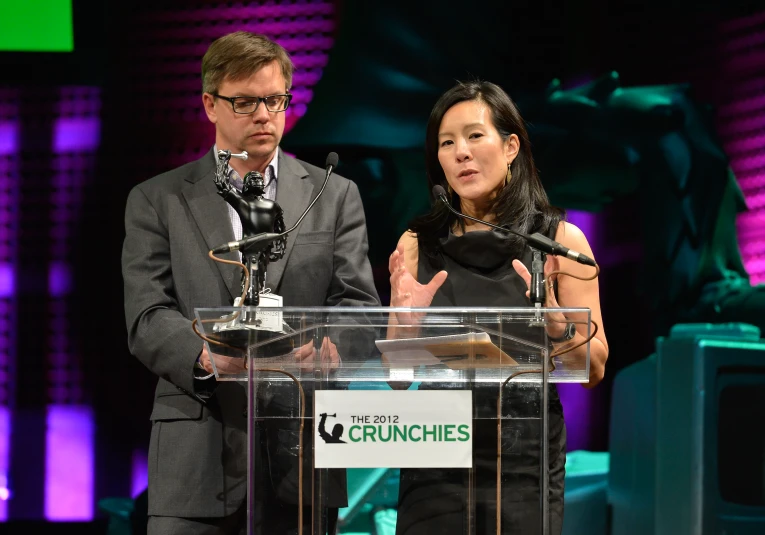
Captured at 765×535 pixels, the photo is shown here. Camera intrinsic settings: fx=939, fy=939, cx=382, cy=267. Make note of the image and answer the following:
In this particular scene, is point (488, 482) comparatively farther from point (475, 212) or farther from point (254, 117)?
point (254, 117)

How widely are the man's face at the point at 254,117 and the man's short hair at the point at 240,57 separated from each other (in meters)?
0.02

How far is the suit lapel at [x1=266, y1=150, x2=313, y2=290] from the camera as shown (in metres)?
2.49

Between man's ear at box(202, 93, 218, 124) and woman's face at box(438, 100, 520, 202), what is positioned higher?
man's ear at box(202, 93, 218, 124)

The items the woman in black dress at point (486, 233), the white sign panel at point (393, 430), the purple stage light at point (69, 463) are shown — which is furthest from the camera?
the purple stage light at point (69, 463)

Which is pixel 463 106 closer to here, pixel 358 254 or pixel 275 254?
pixel 358 254

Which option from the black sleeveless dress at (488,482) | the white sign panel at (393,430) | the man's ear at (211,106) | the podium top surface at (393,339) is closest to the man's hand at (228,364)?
the podium top surface at (393,339)

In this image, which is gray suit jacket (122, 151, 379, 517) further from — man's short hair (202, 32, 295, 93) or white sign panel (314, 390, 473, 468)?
white sign panel (314, 390, 473, 468)

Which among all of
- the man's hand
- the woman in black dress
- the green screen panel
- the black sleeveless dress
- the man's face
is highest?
the green screen panel

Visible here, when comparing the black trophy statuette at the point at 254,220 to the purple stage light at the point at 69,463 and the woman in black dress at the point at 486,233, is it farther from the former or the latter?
the purple stage light at the point at 69,463

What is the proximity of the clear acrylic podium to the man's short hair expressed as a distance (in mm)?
1093

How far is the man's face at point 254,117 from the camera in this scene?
259 centimetres

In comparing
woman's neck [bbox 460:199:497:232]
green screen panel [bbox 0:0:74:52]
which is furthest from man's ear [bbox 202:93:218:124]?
green screen panel [bbox 0:0:74:52]

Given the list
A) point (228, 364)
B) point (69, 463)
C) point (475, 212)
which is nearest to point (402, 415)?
point (228, 364)

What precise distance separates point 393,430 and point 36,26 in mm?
3039
